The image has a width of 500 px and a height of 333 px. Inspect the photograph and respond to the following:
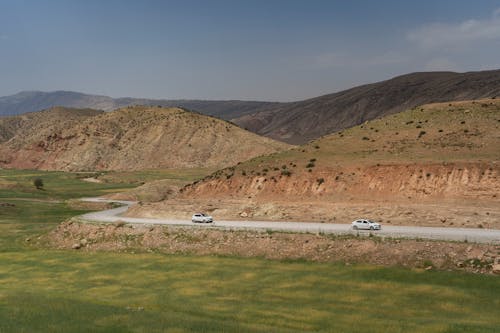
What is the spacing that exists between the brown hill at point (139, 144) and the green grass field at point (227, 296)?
124m

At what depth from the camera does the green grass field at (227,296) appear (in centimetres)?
2109

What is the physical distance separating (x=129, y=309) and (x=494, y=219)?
113 feet

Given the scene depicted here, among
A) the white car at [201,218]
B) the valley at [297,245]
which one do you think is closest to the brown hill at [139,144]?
the valley at [297,245]

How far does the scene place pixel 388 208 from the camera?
168 feet

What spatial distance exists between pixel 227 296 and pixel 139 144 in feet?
503

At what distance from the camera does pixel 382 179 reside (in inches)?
2260

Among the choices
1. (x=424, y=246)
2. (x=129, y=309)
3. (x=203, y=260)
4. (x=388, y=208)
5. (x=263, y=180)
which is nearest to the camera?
(x=129, y=309)

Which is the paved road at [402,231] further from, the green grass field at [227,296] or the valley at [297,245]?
the green grass field at [227,296]

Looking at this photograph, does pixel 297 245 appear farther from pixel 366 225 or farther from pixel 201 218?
pixel 201 218

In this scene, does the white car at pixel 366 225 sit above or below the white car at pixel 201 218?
above

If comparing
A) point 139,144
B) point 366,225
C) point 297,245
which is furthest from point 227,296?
point 139,144

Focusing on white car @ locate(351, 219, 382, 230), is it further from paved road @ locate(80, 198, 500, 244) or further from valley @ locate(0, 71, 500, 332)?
valley @ locate(0, 71, 500, 332)

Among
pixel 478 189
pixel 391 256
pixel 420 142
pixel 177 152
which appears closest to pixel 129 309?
pixel 391 256

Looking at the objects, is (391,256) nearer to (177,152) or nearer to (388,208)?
(388,208)
